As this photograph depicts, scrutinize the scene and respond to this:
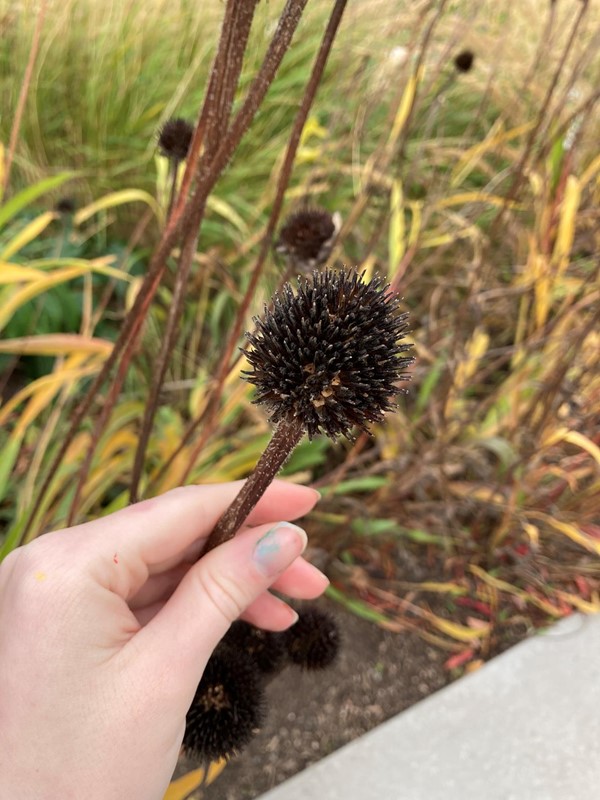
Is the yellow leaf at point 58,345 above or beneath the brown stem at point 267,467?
beneath

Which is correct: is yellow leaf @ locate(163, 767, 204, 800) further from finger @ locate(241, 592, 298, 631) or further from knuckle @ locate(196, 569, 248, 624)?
knuckle @ locate(196, 569, 248, 624)

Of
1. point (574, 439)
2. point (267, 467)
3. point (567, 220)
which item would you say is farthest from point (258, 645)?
point (567, 220)

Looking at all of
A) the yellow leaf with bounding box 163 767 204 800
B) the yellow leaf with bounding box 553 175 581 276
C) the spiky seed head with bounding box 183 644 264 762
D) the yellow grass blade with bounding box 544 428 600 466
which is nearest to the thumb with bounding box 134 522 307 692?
the spiky seed head with bounding box 183 644 264 762

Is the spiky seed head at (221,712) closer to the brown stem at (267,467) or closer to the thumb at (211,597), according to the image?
the thumb at (211,597)

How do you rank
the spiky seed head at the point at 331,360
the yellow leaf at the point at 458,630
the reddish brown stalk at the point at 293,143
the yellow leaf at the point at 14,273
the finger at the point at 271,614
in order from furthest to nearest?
the yellow leaf at the point at 458,630 < the yellow leaf at the point at 14,273 < the finger at the point at 271,614 < the reddish brown stalk at the point at 293,143 < the spiky seed head at the point at 331,360

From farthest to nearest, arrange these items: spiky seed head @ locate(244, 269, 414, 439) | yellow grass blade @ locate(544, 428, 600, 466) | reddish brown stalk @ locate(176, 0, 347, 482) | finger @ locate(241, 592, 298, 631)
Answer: yellow grass blade @ locate(544, 428, 600, 466)
finger @ locate(241, 592, 298, 631)
reddish brown stalk @ locate(176, 0, 347, 482)
spiky seed head @ locate(244, 269, 414, 439)

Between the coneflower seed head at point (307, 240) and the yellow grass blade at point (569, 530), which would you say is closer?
the coneflower seed head at point (307, 240)

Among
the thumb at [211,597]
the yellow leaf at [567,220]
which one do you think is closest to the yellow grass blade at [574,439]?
the yellow leaf at [567,220]
